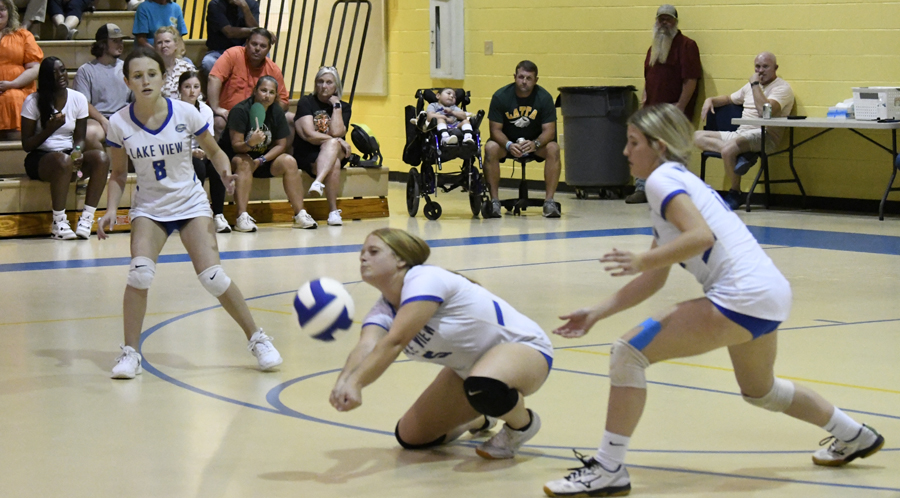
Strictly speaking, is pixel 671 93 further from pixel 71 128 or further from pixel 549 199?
pixel 71 128

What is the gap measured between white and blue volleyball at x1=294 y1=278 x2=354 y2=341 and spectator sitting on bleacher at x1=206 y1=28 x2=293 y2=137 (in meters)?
7.22

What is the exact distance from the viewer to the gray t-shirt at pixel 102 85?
1052 cm

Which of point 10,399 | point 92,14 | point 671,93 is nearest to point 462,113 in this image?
point 671,93

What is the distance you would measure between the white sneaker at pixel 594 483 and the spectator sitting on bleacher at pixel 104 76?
26.6ft

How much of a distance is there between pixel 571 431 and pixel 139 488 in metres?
1.46

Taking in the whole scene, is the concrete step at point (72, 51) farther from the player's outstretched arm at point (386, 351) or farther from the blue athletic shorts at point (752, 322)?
the blue athletic shorts at point (752, 322)

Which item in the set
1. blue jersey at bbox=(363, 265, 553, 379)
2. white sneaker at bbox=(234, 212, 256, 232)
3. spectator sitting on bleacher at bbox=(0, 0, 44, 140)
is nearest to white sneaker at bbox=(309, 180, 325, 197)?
white sneaker at bbox=(234, 212, 256, 232)

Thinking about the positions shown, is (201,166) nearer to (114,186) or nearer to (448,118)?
(448,118)

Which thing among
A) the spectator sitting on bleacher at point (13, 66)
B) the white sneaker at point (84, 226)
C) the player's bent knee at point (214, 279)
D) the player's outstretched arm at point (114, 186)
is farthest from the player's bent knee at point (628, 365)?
the spectator sitting on bleacher at point (13, 66)

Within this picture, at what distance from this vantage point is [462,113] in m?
11.2

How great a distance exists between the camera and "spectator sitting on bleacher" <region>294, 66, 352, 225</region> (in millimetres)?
10742

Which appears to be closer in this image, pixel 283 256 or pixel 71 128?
pixel 283 256

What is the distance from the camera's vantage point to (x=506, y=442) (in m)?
3.71

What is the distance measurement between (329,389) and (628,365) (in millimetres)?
1762
